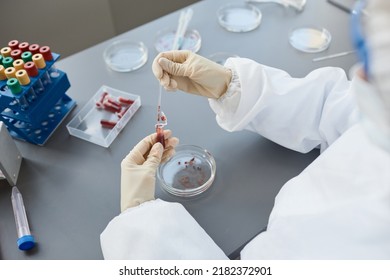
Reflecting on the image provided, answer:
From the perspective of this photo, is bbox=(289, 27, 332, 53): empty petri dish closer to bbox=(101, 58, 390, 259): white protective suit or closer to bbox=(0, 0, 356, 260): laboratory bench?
bbox=(0, 0, 356, 260): laboratory bench

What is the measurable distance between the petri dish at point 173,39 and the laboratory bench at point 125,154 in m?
0.03

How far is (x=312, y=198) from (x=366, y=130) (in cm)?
32

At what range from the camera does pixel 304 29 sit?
1.60 meters

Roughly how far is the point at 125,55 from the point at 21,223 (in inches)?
31.6

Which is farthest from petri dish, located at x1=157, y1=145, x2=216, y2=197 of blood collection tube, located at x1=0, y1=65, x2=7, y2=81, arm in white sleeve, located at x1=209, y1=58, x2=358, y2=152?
blood collection tube, located at x1=0, y1=65, x2=7, y2=81

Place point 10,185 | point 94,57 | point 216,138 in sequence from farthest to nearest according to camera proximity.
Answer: point 94,57
point 216,138
point 10,185

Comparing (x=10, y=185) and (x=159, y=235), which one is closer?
(x=159, y=235)

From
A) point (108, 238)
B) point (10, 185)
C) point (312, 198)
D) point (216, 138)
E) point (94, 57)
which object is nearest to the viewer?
point (312, 198)

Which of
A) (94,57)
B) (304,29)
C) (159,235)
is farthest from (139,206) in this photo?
(304,29)

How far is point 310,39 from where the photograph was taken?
1.55 m

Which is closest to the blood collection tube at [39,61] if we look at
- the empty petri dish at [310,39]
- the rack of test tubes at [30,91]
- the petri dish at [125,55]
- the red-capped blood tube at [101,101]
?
the rack of test tubes at [30,91]

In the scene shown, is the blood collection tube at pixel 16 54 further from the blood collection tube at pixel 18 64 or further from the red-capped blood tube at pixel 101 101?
the red-capped blood tube at pixel 101 101
